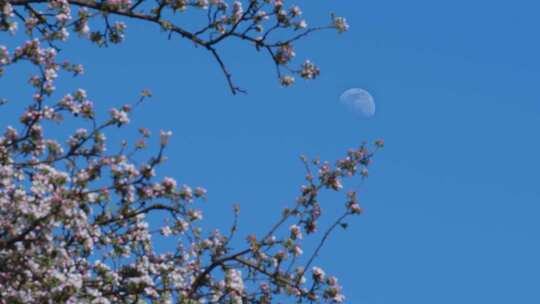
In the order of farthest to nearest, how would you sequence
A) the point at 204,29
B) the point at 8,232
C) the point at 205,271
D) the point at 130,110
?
the point at 204,29, the point at 205,271, the point at 130,110, the point at 8,232

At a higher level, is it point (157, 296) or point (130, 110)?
point (130, 110)

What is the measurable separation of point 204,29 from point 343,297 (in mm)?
4198

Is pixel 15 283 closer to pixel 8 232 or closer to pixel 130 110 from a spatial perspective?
pixel 8 232

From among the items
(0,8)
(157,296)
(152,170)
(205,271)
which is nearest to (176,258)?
(205,271)

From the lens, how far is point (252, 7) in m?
14.8

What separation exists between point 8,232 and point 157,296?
2123mm

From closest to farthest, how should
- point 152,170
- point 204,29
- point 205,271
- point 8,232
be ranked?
point 8,232
point 152,170
point 205,271
point 204,29

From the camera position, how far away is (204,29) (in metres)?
14.4

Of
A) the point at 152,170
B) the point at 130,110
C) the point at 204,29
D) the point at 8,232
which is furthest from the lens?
the point at 204,29

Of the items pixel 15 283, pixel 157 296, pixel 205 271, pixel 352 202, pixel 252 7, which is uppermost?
pixel 252 7

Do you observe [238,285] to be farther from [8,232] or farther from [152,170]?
[8,232]

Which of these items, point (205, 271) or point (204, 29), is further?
point (204, 29)

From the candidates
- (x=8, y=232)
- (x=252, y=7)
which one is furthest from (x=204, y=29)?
(x=8, y=232)

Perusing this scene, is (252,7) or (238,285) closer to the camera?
(238,285)
